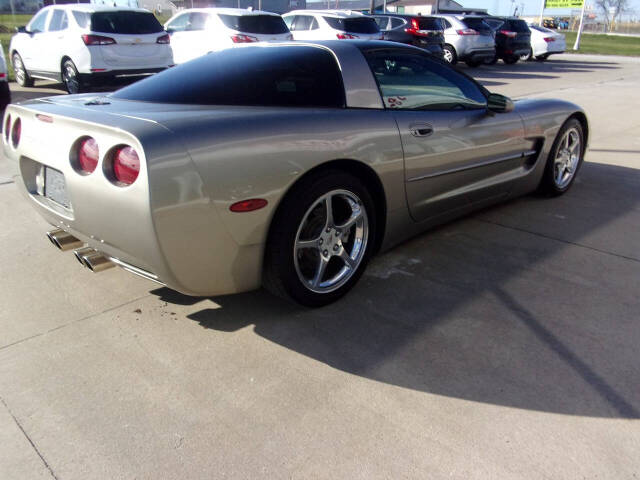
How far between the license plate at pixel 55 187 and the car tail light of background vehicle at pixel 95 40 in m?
7.87

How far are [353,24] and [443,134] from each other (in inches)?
434

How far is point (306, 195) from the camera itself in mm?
2736

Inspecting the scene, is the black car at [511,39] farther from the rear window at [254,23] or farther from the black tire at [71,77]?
the black tire at [71,77]

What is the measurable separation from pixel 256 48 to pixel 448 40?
50.8 ft

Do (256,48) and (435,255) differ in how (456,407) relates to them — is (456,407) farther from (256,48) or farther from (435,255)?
(256,48)

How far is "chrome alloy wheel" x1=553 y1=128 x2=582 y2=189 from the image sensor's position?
16.0 feet

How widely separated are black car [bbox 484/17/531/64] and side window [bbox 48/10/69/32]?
566 inches

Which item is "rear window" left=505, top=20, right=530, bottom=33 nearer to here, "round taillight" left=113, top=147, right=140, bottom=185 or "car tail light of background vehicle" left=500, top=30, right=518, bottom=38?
"car tail light of background vehicle" left=500, top=30, right=518, bottom=38

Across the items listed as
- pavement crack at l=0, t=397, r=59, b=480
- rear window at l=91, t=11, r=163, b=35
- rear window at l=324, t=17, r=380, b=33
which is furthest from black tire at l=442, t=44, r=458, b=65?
pavement crack at l=0, t=397, r=59, b=480

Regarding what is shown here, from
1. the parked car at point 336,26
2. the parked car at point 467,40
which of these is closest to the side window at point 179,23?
the parked car at point 336,26

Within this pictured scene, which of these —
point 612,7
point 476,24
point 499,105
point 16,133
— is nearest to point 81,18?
point 16,133

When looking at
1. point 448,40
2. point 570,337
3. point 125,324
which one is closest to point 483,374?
point 570,337

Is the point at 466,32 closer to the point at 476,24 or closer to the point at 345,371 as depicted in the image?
the point at 476,24

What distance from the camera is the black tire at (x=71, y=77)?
393 inches
